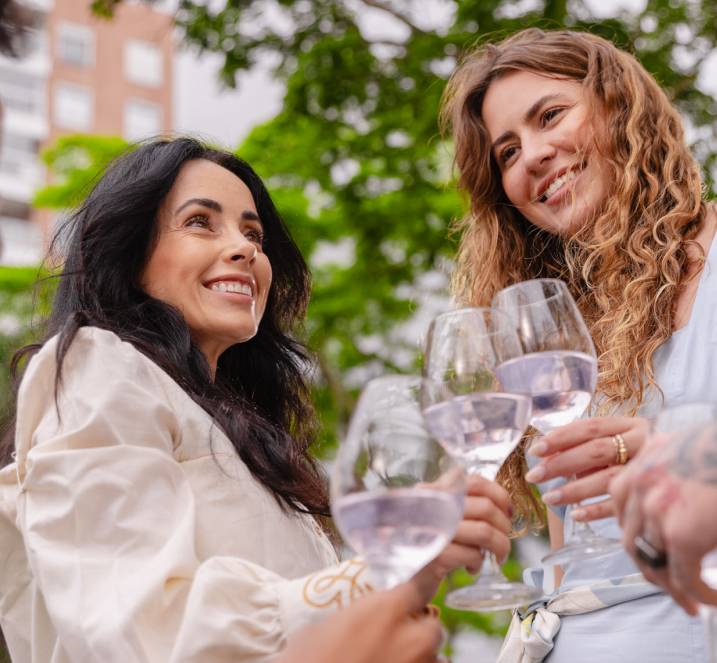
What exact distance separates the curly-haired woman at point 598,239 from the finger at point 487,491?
0.68 meters

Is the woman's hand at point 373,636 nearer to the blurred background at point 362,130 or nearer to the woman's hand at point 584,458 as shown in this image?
the woman's hand at point 584,458

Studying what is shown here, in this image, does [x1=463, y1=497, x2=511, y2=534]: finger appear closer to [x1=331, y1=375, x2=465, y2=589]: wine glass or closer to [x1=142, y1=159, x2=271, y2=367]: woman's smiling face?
[x1=331, y1=375, x2=465, y2=589]: wine glass

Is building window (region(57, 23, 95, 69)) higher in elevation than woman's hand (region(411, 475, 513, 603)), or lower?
higher

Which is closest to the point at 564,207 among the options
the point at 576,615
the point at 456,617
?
the point at 576,615

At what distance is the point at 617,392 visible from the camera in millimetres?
2338

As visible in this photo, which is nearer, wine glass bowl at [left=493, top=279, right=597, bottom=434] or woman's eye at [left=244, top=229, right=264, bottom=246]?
wine glass bowl at [left=493, top=279, right=597, bottom=434]

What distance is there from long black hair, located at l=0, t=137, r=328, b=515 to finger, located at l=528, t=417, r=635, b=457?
778 millimetres

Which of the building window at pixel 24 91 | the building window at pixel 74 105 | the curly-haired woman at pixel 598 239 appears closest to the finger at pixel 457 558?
the curly-haired woman at pixel 598 239

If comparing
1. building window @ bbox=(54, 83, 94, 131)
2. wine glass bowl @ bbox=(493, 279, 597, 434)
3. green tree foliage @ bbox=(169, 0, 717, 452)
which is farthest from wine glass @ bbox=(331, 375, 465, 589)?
building window @ bbox=(54, 83, 94, 131)

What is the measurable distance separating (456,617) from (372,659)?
9.36 m

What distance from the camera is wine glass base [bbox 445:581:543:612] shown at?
50.3 inches

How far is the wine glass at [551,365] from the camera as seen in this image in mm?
1502

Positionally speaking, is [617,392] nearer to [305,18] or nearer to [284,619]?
[284,619]

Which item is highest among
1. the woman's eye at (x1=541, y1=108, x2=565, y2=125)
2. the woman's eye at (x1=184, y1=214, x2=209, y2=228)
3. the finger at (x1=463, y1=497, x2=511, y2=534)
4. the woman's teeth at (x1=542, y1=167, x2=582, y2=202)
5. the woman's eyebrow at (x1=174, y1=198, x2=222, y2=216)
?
the woman's eye at (x1=541, y1=108, x2=565, y2=125)
